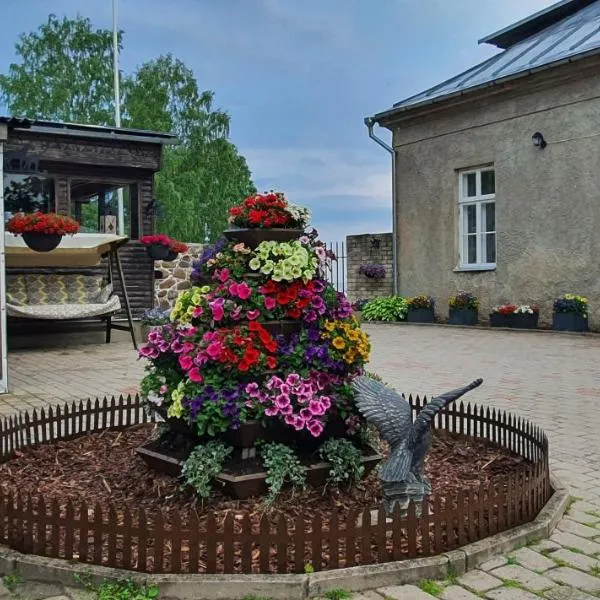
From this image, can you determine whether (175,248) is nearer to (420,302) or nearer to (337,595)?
(420,302)

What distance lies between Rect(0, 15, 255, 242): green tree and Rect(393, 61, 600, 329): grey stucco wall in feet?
55.7

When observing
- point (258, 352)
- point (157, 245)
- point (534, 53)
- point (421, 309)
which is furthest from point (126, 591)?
point (534, 53)

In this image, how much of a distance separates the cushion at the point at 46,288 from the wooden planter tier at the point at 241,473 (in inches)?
343

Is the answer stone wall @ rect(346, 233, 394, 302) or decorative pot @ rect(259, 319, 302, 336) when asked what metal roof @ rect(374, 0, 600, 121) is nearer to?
stone wall @ rect(346, 233, 394, 302)

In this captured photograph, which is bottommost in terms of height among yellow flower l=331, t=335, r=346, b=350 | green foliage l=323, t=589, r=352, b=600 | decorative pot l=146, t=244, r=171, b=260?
green foliage l=323, t=589, r=352, b=600

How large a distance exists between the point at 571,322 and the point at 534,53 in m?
6.14

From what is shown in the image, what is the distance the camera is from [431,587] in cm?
307

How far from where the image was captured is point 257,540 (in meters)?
3.07

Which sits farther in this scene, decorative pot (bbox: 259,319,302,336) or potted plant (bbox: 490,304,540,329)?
potted plant (bbox: 490,304,540,329)

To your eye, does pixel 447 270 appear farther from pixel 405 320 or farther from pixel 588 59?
pixel 588 59

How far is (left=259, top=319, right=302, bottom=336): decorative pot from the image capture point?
13.2ft

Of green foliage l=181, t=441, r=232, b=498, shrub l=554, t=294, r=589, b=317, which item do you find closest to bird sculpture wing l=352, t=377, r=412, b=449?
green foliage l=181, t=441, r=232, b=498

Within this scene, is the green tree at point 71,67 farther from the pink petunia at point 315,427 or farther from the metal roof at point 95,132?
the pink petunia at point 315,427

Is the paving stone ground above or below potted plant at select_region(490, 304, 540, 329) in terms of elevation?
below
